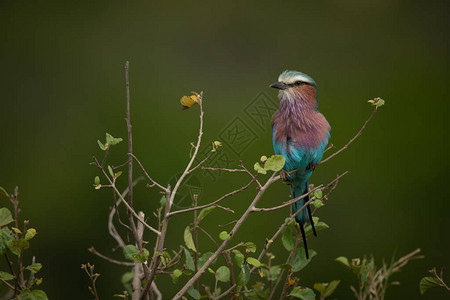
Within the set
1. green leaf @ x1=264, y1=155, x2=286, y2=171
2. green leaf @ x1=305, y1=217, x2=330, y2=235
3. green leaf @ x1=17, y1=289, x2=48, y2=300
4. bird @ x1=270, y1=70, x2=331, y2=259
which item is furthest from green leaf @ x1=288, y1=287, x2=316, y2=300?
green leaf @ x1=17, y1=289, x2=48, y2=300

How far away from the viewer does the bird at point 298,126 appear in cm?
Answer: 157

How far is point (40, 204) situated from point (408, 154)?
6.94ft

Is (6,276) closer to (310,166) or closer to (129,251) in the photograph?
(129,251)

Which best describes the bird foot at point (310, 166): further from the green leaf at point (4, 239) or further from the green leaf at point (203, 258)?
the green leaf at point (4, 239)

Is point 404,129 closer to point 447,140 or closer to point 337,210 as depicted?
point 447,140

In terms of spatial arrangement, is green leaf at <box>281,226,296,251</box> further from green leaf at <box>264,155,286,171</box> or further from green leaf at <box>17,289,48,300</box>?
green leaf at <box>17,289,48,300</box>

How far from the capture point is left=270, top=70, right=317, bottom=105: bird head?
157cm

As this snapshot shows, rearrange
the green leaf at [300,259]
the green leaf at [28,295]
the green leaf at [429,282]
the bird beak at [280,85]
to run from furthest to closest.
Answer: the bird beak at [280,85], the green leaf at [300,259], the green leaf at [429,282], the green leaf at [28,295]

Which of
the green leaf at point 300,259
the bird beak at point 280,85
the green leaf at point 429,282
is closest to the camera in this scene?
the green leaf at point 429,282

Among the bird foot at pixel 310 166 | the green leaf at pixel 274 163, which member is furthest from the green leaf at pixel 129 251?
the bird foot at pixel 310 166

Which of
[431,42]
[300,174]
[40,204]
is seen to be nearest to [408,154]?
[431,42]

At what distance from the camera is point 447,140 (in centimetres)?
307

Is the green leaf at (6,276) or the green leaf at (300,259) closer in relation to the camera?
the green leaf at (6,276)

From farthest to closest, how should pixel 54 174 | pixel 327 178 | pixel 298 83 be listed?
pixel 54 174
pixel 327 178
pixel 298 83
